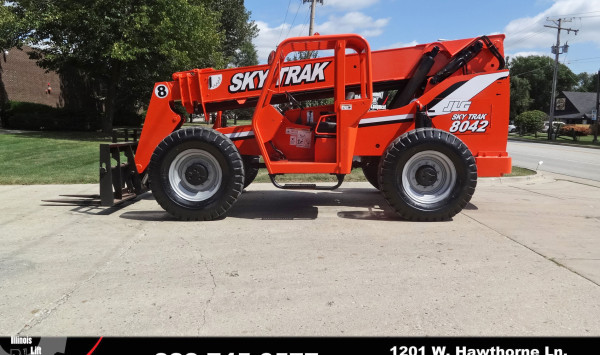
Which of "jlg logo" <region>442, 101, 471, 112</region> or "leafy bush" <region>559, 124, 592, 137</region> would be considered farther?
"leafy bush" <region>559, 124, 592, 137</region>

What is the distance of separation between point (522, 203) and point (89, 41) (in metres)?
17.1

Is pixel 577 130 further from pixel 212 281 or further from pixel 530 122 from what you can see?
pixel 212 281

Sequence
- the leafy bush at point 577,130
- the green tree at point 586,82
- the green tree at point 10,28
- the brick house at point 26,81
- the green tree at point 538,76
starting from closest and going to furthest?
the green tree at point 10,28, the brick house at point 26,81, the leafy bush at point 577,130, the green tree at point 538,76, the green tree at point 586,82

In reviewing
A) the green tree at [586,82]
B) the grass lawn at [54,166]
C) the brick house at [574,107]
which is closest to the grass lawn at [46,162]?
the grass lawn at [54,166]

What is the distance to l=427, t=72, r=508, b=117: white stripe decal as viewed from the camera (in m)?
6.05

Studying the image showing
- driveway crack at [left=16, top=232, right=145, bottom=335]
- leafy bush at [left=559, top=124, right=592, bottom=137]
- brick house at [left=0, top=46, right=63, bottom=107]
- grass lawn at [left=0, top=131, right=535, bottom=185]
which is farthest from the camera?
leafy bush at [left=559, top=124, right=592, bottom=137]

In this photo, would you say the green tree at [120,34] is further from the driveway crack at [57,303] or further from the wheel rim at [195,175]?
the driveway crack at [57,303]

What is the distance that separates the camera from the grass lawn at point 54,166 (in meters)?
9.30

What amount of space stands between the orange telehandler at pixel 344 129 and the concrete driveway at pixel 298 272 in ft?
1.62

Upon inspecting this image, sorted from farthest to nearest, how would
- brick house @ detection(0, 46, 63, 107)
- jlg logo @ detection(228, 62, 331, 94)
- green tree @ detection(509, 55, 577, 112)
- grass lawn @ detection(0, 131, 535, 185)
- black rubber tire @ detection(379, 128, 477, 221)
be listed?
green tree @ detection(509, 55, 577, 112) → brick house @ detection(0, 46, 63, 107) → grass lawn @ detection(0, 131, 535, 185) → jlg logo @ detection(228, 62, 331, 94) → black rubber tire @ detection(379, 128, 477, 221)

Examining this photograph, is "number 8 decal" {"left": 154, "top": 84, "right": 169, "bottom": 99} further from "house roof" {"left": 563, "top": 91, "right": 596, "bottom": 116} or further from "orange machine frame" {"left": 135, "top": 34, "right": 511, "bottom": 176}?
"house roof" {"left": 563, "top": 91, "right": 596, "bottom": 116}

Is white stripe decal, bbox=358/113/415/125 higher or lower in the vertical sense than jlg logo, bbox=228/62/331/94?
lower

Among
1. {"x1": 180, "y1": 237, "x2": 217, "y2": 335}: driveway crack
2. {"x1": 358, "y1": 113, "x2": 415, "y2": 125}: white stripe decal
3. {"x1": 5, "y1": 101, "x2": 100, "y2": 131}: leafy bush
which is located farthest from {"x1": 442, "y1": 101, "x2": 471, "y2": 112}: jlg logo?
{"x1": 5, "y1": 101, "x2": 100, "y2": 131}: leafy bush

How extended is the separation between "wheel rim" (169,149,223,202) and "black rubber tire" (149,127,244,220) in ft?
0.07
